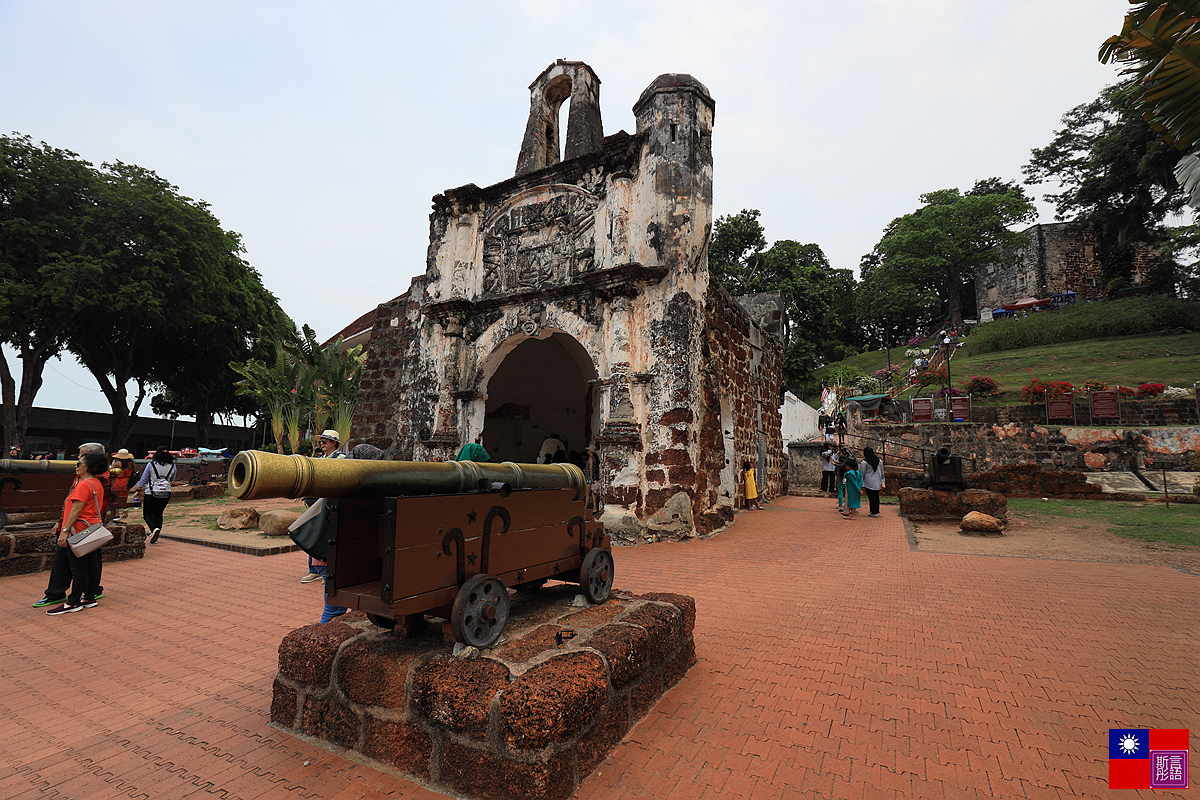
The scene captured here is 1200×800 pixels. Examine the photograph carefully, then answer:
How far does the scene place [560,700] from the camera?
2123 mm

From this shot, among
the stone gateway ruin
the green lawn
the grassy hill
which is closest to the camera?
the stone gateway ruin

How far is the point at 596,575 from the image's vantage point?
3.56 m

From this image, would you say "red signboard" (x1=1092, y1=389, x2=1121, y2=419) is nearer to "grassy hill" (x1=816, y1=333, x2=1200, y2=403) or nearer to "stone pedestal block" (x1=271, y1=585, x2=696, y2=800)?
"grassy hill" (x1=816, y1=333, x2=1200, y2=403)

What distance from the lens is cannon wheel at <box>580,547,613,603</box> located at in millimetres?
3463

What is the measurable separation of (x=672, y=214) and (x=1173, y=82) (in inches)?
219

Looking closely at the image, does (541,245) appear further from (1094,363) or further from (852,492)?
(1094,363)

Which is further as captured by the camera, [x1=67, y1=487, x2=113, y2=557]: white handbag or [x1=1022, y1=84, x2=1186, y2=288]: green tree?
[x1=1022, y1=84, x2=1186, y2=288]: green tree

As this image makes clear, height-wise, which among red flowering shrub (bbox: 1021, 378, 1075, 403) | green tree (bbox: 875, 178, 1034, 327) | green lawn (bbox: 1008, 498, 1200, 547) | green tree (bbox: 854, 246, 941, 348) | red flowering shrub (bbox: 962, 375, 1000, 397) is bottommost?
green lawn (bbox: 1008, 498, 1200, 547)

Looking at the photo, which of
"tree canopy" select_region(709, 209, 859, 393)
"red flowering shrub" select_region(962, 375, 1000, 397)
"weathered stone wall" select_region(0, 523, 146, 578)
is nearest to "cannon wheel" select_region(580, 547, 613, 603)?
"weathered stone wall" select_region(0, 523, 146, 578)

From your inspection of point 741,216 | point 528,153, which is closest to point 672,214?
point 528,153

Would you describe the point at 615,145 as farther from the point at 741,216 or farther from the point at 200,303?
the point at 741,216

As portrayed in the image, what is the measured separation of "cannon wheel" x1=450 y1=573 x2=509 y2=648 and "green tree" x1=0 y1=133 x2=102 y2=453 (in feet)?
76.2

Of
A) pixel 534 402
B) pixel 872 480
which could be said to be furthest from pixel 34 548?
pixel 872 480

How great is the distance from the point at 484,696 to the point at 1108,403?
77.2 feet
